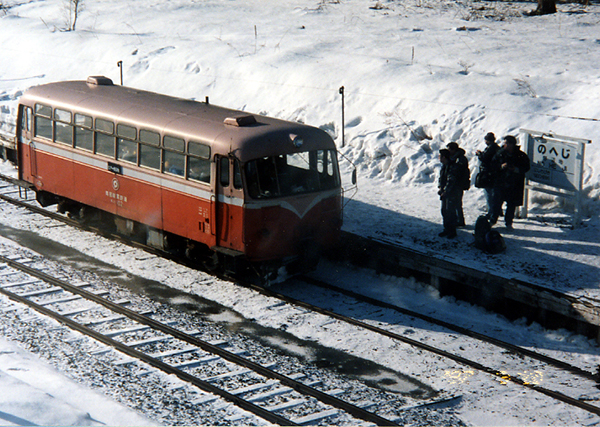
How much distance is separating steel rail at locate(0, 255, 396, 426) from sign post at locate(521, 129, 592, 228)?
715 centimetres

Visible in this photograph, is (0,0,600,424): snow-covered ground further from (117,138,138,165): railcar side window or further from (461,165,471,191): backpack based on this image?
(117,138,138,165): railcar side window

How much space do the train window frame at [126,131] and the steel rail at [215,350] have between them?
286 cm

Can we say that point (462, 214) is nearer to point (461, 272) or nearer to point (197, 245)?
point (461, 272)

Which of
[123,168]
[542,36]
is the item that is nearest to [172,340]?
[123,168]

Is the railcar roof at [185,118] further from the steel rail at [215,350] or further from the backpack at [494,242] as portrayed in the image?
the backpack at [494,242]

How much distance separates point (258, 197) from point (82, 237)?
5175mm

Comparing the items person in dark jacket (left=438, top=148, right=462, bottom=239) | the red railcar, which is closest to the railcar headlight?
the red railcar

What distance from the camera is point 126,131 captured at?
13.4 metres

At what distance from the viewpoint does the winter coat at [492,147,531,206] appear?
13.5 m

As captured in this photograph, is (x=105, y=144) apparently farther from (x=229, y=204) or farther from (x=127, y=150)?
(x=229, y=204)

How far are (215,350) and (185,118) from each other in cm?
449

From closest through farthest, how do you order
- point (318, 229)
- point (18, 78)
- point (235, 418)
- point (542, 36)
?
1. point (235, 418)
2. point (318, 229)
3. point (542, 36)
4. point (18, 78)

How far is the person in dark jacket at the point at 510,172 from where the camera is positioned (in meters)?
13.5

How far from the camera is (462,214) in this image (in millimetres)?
13969
